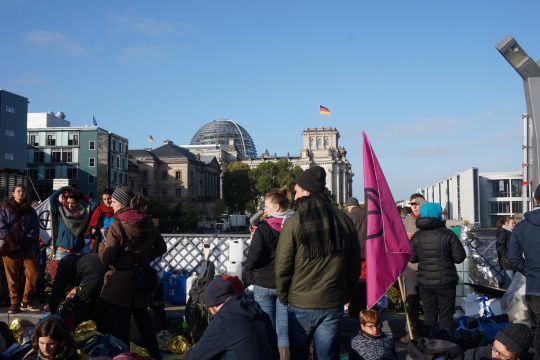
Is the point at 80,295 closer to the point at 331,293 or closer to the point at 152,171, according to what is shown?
the point at 331,293

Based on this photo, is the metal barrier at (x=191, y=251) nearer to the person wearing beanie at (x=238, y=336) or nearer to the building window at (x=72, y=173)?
the person wearing beanie at (x=238, y=336)

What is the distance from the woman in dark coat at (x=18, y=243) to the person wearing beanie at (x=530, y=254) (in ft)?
19.0

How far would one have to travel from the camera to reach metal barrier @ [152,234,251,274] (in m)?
11.7

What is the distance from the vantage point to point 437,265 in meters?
6.71

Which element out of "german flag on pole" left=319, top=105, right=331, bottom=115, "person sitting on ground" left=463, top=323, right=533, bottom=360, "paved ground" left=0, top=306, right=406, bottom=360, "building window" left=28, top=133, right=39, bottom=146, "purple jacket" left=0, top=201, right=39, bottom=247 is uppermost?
"german flag on pole" left=319, top=105, right=331, bottom=115

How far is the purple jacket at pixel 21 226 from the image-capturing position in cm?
730

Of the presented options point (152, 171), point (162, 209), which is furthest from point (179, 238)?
point (152, 171)

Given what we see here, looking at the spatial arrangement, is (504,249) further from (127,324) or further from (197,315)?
(127,324)

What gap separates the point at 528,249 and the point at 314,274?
227 centimetres

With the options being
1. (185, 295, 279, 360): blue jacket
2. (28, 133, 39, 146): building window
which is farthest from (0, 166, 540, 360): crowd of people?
(28, 133, 39, 146): building window

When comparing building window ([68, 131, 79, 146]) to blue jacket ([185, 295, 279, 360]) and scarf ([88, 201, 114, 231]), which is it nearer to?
scarf ([88, 201, 114, 231])

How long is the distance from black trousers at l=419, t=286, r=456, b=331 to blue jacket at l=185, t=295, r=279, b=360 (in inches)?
139

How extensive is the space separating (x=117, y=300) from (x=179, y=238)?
634 centimetres

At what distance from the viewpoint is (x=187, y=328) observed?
24.2 feet
